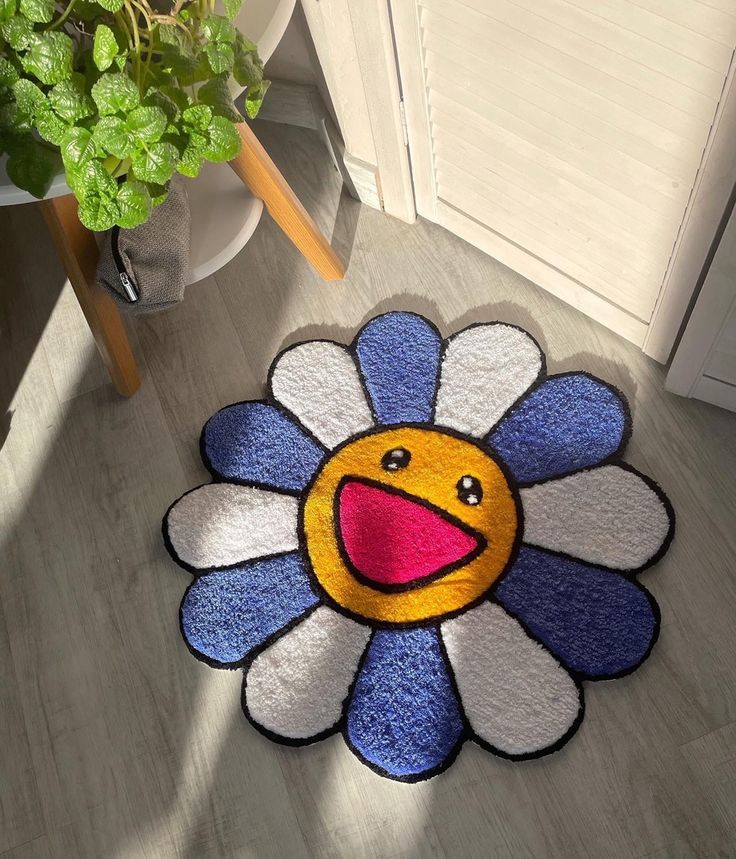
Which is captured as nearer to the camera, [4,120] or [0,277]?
[4,120]

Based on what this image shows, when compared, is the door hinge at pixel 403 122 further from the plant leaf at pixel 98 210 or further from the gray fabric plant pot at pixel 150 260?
the plant leaf at pixel 98 210

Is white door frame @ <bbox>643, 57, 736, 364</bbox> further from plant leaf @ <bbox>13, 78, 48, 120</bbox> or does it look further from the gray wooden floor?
plant leaf @ <bbox>13, 78, 48, 120</bbox>

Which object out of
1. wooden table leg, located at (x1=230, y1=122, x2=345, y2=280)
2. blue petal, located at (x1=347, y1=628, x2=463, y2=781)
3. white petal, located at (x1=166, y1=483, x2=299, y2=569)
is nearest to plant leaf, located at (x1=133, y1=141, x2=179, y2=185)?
wooden table leg, located at (x1=230, y1=122, x2=345, y2=280)

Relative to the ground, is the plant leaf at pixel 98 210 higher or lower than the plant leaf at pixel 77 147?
lower

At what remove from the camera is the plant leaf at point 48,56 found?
936 millimetres

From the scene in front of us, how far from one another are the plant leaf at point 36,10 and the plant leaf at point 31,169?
15cm

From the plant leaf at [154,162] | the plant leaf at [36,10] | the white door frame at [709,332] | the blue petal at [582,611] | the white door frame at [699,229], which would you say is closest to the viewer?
the plant leaf at [36,10]

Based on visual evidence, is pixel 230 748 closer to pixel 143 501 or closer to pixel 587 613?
pixel 143 501

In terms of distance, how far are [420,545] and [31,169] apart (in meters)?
Answer: 0.80

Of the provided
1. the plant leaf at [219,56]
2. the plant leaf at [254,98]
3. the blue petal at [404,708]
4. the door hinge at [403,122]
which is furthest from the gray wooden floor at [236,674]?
the plant leaf at [219,56]

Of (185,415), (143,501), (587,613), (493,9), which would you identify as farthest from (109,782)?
(493,9)

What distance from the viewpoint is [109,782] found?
1379mm

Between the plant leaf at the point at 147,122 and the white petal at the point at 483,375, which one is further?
the white petal at the point at 483,375

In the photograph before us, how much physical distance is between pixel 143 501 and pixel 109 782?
46 cm
